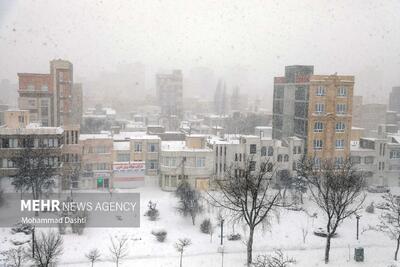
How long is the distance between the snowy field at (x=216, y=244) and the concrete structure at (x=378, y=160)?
6.97m

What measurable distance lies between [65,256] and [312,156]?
14.6m

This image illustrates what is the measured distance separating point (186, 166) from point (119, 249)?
9.19m

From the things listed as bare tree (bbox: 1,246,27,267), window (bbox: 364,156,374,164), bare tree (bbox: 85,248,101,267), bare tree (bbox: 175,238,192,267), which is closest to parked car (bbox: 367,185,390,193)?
window (bbox: 364,156,374,164)

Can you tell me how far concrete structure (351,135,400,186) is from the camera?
24.4m

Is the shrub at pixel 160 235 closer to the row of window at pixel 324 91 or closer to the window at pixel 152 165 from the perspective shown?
the window at pixel 152 165

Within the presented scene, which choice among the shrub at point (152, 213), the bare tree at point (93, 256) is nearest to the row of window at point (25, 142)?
the shrub at point (152, 213)

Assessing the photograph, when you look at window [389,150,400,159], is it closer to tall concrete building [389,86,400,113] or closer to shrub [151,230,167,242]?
shrub [151,230,167,242]

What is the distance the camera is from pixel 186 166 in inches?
854

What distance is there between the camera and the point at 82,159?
70.5 feet

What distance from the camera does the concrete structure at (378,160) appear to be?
80.1ft

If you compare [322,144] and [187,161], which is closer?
[187,161]

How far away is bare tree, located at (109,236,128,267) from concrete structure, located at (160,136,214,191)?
6.95m

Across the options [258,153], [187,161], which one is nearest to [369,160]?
[258,153]

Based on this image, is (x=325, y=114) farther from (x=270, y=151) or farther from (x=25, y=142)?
(x=25, y=142)
